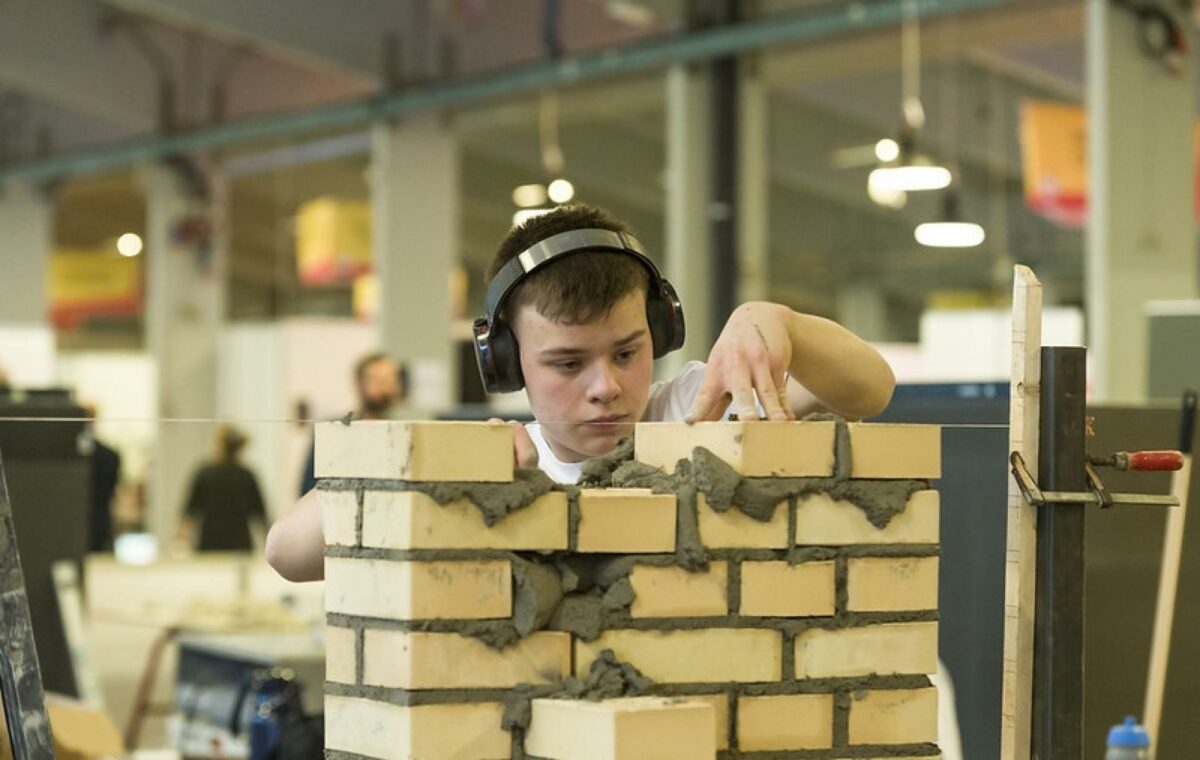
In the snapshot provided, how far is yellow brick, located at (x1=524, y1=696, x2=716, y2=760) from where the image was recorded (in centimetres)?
166

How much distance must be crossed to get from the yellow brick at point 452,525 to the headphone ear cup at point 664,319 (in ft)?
1.88

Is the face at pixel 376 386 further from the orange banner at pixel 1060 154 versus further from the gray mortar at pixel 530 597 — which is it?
the gray mortar at pixel 530 597

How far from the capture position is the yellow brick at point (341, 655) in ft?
5.88

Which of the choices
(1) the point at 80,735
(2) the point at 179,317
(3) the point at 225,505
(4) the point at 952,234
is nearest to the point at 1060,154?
(4) the point at 952,234

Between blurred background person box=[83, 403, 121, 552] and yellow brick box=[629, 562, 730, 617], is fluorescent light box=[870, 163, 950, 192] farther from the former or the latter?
yellow brick box=[629, 562, 730, 617]

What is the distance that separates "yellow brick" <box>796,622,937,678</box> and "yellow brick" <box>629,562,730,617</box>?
0.11 metres

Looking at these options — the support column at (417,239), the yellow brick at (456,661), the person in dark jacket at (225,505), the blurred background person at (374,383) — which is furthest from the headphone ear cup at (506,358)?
the support column at (417,239)

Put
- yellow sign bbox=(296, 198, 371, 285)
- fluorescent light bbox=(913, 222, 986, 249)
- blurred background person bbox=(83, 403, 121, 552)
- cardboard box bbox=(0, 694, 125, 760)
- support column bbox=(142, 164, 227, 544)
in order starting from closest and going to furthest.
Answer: cardboard box bbox=(0, 694, 125, 760)
fluorescent light bbox=(913, 222, 986, 249)
blurred background person bbox=(83, 403, 121, 552)
yellow sign bbox=(296, 198, 371, 285)
support column bbox=(142, 164, 227, 544)

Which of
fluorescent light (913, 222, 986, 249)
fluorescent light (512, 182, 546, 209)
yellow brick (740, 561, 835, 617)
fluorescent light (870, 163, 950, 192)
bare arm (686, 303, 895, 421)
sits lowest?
yellow brick (740, 561, 835, 617)

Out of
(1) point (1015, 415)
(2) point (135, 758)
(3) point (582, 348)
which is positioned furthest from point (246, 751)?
(1) point (1015, 415)

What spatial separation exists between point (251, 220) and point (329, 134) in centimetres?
194

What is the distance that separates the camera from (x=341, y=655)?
5.92ft

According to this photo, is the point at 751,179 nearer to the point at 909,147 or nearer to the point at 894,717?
the point at 909,147

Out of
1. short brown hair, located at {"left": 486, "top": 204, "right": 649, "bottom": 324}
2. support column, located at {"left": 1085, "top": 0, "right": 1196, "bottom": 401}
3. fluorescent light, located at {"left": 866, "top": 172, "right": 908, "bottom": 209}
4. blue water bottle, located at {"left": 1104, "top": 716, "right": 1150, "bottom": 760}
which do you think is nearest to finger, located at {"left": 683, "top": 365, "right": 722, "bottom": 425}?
short brown hair, located at {"left": 486, "top": 204, "right": 649, "bottom": 324}
